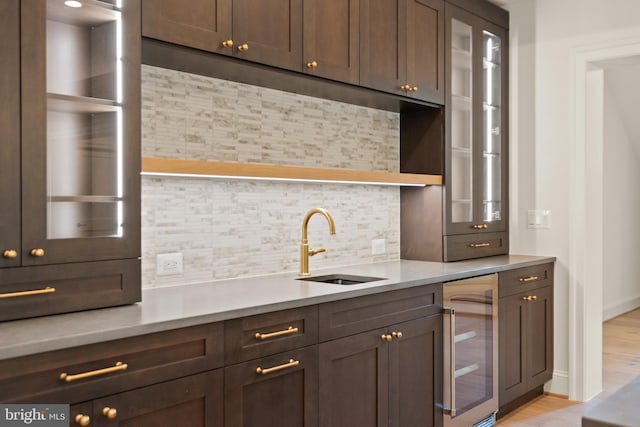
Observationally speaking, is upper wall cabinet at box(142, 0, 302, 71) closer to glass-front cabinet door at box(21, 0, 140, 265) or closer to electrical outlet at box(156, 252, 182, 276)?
glass-front cabinet door at box(21, 0, 140, 265)

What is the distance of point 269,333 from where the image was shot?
2082 millimetres

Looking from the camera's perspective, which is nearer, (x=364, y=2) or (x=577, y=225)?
(x=364, y=2)

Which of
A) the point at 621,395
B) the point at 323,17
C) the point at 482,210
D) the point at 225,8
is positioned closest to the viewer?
the point at 621,395

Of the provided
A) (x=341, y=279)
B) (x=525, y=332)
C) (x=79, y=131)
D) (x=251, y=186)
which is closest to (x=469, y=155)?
(x=525, y=332)

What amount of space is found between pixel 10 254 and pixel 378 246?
2288 mm

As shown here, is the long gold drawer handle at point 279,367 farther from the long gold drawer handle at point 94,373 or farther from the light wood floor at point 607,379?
the light wood floor at point 607,379

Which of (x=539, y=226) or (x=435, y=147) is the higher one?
(x=435, y=147)

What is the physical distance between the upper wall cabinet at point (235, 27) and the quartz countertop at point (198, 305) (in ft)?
3.13

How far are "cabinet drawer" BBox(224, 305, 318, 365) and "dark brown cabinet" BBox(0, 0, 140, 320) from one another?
1.20ft

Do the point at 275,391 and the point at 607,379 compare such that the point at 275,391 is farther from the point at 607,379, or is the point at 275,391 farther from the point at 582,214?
the point at 607,379

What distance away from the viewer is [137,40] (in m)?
2.01

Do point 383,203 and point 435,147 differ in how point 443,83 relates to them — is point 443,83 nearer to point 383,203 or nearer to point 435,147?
Result: point 435,147

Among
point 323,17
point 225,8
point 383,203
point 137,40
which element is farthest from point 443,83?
point 137,40

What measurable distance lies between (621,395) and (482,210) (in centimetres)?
270
